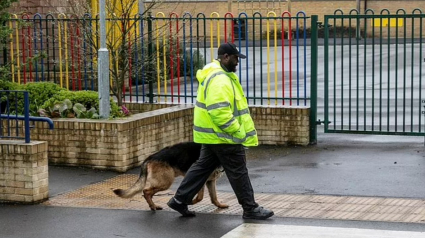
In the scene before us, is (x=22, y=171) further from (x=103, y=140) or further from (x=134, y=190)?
(x=103, y=140)

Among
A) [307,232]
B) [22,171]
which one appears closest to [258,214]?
[307,232]

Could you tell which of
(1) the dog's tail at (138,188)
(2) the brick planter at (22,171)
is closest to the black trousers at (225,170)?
(1) the dog's tail at (138,188)

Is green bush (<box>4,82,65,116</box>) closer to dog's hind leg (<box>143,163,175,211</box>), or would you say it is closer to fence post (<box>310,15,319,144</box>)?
fence post (<box>310,15,319,144</box>)

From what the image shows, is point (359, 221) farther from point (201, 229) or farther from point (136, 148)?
point (136, 148)

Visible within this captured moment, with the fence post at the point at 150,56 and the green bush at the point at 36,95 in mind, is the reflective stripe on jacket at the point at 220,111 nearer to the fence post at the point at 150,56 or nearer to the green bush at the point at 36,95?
the green bush at the point at 36,95

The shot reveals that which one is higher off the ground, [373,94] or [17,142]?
[373,94]

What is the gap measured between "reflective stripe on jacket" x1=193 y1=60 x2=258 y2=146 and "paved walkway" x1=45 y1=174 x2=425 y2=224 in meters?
0.91

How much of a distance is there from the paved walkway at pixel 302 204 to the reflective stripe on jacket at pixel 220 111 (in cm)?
91

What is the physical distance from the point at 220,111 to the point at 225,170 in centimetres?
68

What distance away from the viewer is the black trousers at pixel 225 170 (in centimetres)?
867

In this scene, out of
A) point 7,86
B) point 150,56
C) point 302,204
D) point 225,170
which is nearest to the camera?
point 225,170

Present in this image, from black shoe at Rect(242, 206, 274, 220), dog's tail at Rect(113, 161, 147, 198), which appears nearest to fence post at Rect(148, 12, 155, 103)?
dog's tail at Rect(113, 161, 147, 198)

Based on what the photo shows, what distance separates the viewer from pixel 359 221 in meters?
8.56

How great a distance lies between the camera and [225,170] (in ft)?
28.8
